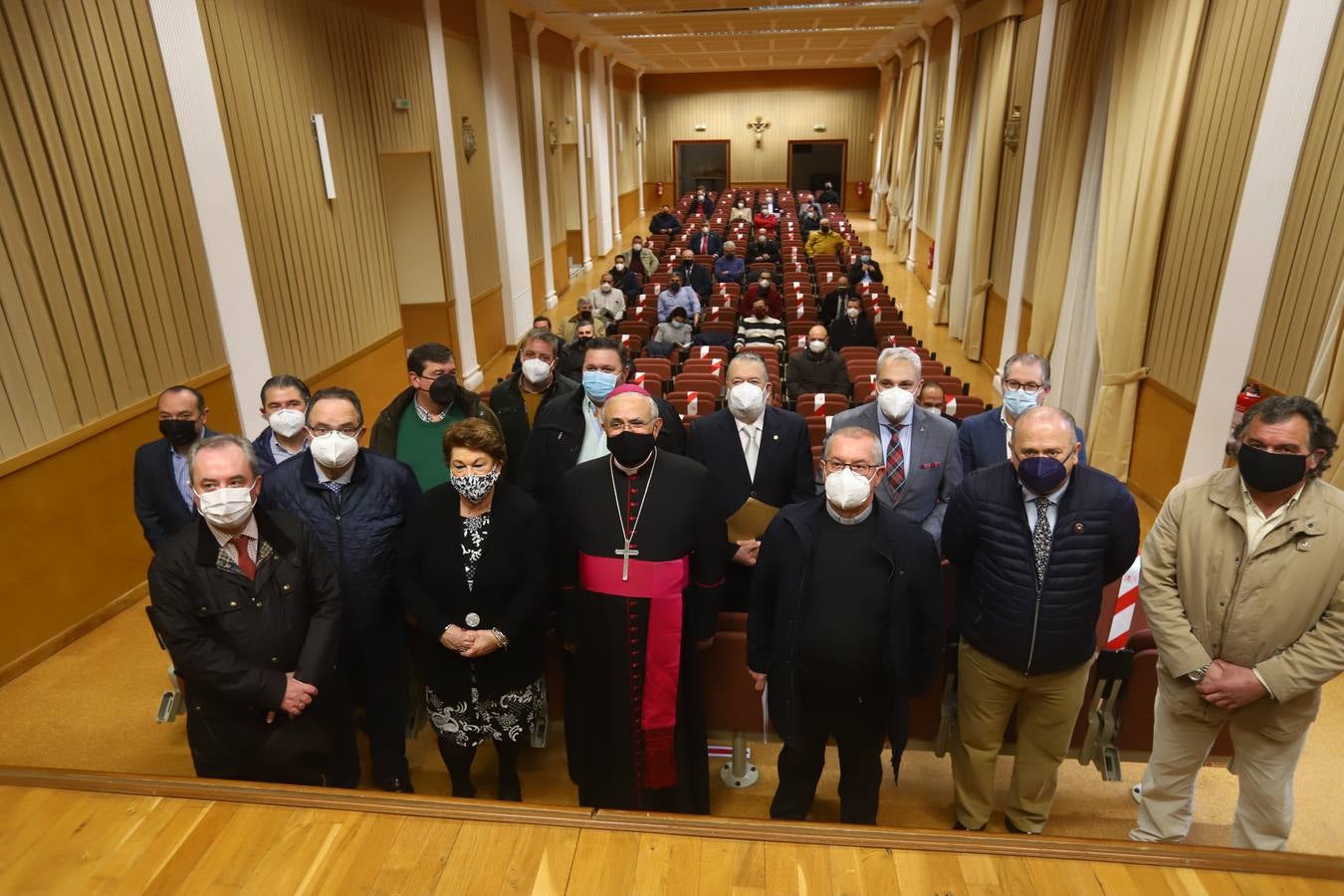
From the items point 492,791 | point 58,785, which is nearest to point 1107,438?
point 492,791

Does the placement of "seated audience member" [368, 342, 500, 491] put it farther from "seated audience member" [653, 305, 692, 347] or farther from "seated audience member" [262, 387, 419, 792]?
"seated audience member" [653, 305, 692, 347]

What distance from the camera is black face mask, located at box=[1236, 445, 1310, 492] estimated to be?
221 centimetres

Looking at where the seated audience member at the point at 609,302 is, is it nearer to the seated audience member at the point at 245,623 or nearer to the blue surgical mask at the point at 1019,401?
the blue surgical mask at the point at 1019,401

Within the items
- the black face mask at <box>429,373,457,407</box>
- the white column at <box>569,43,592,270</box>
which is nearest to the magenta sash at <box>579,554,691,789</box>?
the black face mask at <box>429,373,457,407</box>

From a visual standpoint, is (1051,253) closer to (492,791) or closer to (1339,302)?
(1339,302)

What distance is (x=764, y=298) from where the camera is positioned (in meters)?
9.86

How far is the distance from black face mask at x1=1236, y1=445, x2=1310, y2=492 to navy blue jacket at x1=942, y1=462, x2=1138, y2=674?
1.04ft

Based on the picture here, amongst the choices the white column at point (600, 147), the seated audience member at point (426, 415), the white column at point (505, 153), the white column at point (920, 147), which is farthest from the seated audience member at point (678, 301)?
the white column at point (600, 147)

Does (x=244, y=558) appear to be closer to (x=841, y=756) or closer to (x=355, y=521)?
(x=355, y=521)

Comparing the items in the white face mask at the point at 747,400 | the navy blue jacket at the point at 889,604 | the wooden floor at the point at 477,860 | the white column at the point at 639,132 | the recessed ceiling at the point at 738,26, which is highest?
the recessed ceiling at the point at 738,26

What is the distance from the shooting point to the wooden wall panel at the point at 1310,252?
4250 millimetres

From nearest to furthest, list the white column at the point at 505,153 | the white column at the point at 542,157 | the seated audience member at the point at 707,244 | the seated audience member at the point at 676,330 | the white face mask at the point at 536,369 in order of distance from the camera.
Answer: the white face mask at the point at 536,369 < the seated audience member at the point at 676,330 < the white column at the point at 505,153 < the white column at the point at 542,157 < the seated audience member at the point at 707,244

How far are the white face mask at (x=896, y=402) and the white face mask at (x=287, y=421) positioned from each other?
253 centimetres

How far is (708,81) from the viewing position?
89.2 feet
